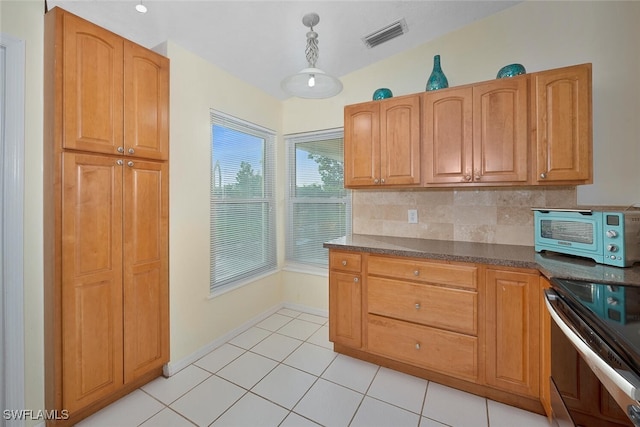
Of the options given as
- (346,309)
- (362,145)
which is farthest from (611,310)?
(362,145)

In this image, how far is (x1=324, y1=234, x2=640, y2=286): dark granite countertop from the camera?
1347 mm

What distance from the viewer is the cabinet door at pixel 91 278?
1499mm

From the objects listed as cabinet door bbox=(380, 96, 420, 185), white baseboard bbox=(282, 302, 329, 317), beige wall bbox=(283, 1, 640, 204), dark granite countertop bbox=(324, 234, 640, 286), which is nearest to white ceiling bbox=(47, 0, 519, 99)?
beige wall bbox=(283, 1, 640, 204)

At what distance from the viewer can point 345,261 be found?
7.25 feet

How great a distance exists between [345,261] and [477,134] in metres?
1.40

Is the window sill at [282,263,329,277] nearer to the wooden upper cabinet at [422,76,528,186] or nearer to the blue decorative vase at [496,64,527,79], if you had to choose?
the wooden upper cabinet at [422,76,528,186]

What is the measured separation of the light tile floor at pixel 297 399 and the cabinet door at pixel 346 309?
0.64 ft

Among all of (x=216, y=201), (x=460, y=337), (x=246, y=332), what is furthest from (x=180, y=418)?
(x=460, y=337)

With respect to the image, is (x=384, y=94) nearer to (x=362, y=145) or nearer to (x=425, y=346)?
(x=362, y=145)

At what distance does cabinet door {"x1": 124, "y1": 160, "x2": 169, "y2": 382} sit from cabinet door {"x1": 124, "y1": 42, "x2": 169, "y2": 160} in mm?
118

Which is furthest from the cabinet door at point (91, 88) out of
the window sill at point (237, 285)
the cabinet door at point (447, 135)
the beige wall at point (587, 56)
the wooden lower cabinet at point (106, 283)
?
the beige wall at point (587, 56)

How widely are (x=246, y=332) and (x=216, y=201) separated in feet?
4.52

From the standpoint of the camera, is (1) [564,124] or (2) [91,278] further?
(1) [564,124]

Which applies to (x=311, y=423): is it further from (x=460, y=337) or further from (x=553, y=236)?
(x=553, y=236)
